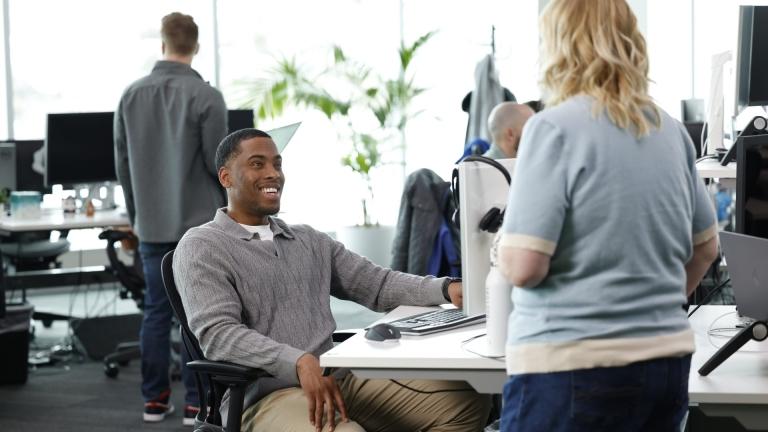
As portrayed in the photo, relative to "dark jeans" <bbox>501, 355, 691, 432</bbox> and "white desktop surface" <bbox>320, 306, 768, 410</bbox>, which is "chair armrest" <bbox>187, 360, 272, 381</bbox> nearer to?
"white desktop surface" <bbox>320, 306, 768, 410</bbox>

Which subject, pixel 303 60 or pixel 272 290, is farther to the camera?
pixel 303 60

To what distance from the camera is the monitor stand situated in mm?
2209

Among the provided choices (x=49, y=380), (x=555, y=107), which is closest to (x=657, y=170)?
(x=555, y=107)

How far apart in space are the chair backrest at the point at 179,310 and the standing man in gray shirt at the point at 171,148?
174 cm

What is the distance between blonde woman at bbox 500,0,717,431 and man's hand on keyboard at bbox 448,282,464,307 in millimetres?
1002

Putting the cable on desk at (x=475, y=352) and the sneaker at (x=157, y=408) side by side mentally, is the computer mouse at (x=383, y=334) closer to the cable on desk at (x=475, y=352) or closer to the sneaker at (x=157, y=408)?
the cable on desk at (x=475, y=352)

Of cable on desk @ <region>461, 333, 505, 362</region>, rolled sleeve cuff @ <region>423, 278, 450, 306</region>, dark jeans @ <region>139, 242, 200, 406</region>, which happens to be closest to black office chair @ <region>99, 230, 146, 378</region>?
dark jeans @ <region>139, 242, 200, 406</region>

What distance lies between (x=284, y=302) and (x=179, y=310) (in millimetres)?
260

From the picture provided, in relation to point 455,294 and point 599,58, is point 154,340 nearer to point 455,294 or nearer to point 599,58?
point 455,294

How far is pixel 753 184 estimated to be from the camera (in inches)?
107

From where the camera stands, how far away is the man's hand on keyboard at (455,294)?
282 centimetres

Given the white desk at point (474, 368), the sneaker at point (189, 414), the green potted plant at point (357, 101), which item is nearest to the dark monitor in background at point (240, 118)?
the green potted plant at point (357, 101)

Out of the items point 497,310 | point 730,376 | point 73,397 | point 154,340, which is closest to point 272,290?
point 497,310

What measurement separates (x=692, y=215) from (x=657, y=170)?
0.20 m
